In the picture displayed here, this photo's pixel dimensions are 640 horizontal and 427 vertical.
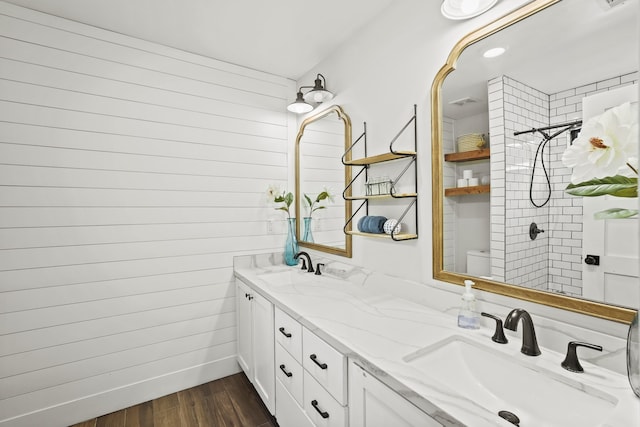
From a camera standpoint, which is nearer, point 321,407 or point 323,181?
point 321,407

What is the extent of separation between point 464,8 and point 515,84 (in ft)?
1.41

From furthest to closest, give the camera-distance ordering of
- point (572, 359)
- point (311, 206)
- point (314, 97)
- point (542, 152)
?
point (311, 206) → point (314, 97) → point (542, 152) → point (572, 359)

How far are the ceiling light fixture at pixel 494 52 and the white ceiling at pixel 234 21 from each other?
425 millimetres

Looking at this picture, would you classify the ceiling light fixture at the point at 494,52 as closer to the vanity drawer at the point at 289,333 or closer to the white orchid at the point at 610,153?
the white orchid at the point at 610,153

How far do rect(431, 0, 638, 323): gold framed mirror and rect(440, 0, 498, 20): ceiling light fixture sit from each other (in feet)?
0.24

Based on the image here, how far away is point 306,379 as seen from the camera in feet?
4.54

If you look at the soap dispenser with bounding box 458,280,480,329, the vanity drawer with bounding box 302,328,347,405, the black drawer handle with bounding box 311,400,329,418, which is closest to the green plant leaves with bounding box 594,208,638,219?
the soap dispenser with bounding box 458,280,480,329

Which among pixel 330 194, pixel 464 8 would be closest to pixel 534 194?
pixel 464 8

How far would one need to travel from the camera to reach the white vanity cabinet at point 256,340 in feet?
Answer: 5.85

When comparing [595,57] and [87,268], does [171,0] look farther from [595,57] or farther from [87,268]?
[595,57]

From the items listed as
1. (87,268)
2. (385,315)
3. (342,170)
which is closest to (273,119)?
(342,170)

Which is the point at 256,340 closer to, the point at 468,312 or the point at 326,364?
the point at 326,364

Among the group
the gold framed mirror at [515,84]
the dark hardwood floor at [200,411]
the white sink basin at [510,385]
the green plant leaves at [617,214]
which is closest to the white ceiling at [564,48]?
the gold framed mirror at [515,84]

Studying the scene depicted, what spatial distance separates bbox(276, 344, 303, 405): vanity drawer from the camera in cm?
146
